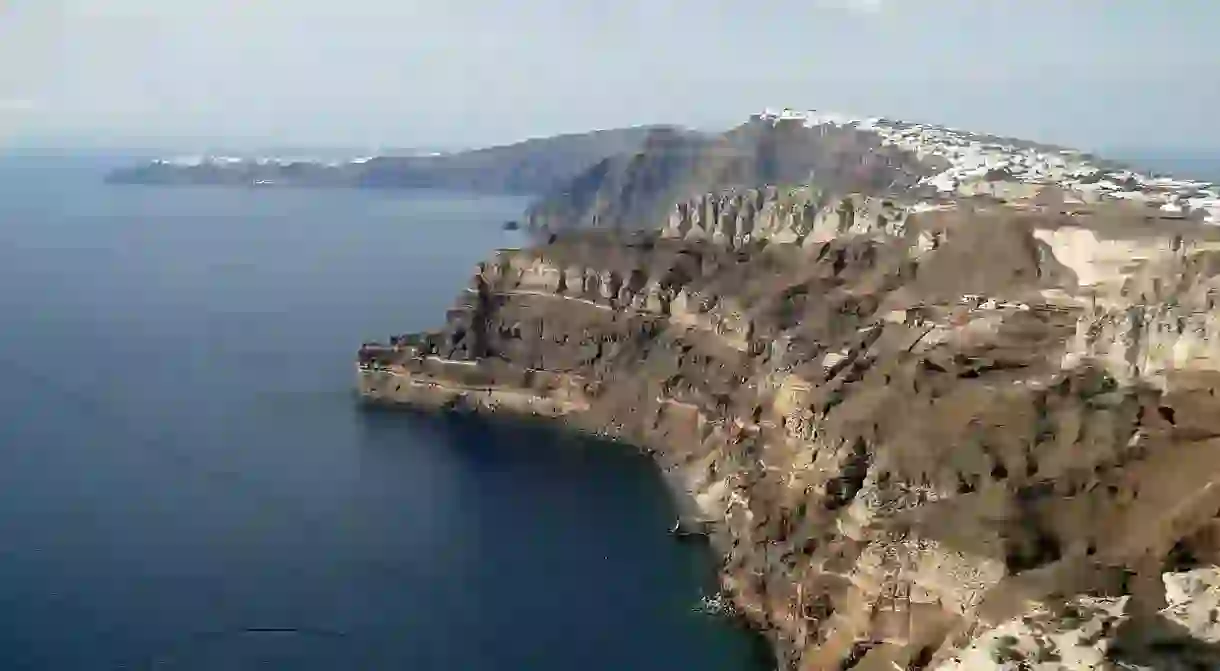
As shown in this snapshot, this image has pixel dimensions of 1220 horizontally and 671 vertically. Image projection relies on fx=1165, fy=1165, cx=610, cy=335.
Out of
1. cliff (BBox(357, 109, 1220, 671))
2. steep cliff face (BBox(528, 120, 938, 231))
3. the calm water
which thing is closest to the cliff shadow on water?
the calm water

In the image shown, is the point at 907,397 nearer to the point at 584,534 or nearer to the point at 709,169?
the point at 584,534

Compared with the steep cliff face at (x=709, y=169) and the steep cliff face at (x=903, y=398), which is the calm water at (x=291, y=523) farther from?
the steep cliff face at (x=709, y=169)

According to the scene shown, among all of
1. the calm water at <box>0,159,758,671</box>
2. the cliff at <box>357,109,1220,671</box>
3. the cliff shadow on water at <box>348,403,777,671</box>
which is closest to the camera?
the cliff at <box>357,109,1220,671</box>

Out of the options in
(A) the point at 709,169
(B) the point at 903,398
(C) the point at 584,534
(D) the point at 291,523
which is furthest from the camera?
(A) the point at 709,169

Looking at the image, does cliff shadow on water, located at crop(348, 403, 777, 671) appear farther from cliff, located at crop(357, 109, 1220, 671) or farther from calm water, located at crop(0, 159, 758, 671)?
cliff, located at crop(357, 109, 1220, 671)

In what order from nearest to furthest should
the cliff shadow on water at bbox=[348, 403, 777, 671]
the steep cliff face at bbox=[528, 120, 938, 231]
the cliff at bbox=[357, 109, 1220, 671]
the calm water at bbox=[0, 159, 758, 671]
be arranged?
1. the cliff at bbox=[357, 109, 1220, 671]
2. the calm water at bbox=[0, 159, 758, 671]
3. the cliff shadow on water at bbox=[348, 403, 777, 671]
4. the steep cliff face at bbox=[528, 120, 938, 231]

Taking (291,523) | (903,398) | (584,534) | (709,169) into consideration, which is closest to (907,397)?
(903,398)
